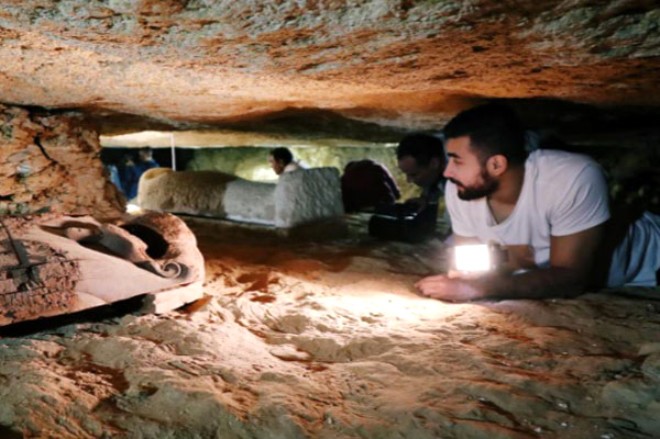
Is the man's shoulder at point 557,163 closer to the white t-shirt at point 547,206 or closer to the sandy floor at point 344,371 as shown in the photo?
the white t-shirt at point 547,206

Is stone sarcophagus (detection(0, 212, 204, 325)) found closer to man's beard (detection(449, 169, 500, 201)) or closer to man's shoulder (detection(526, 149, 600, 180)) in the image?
man's beard (detection(449, 169, 500, 201))

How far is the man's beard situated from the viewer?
289 cm

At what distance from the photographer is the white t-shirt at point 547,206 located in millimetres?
2613

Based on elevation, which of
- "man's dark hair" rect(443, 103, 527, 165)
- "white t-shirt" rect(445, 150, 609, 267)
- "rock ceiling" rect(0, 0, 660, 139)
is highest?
"rock ceiling" rect(0, 0, 660, 139)

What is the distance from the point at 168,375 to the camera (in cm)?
174

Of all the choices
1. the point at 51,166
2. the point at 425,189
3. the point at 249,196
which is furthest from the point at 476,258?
the point at 249,196

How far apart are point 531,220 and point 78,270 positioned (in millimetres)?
2755

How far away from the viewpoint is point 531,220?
285cm

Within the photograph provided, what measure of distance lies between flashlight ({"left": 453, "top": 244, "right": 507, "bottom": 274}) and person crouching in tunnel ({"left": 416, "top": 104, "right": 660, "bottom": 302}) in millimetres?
31

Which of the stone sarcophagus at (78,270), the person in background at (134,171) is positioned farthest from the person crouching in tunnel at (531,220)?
the person in background at (134,171)

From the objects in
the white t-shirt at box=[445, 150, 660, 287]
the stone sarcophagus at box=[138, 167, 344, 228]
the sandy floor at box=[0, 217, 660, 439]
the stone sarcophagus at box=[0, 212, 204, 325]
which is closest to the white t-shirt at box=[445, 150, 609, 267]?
the white t-shirt at box=[445, 150, 660, 287]

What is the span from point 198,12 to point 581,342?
2.29 meters

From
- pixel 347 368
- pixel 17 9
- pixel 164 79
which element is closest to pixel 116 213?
pixel 164 79

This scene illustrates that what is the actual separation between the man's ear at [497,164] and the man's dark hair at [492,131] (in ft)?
0.08
